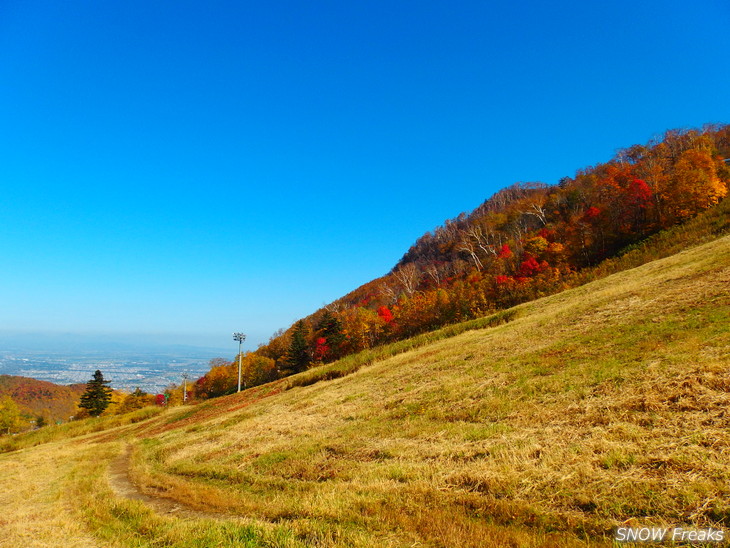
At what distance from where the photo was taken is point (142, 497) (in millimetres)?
10922

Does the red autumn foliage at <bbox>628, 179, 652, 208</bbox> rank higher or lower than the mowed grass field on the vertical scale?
higher

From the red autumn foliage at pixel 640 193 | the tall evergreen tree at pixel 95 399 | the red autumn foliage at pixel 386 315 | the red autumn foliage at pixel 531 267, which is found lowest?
the tall evergreen tree at pixel 95 399

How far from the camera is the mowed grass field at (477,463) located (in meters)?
5.59

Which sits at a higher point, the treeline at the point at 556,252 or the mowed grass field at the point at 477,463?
the treeline at the point at 556,252

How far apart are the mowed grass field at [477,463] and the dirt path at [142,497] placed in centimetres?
18

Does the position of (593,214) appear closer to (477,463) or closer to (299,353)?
(299,353)

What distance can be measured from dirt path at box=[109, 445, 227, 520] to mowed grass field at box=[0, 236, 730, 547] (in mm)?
175

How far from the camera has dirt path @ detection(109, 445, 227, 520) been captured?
27.4ft

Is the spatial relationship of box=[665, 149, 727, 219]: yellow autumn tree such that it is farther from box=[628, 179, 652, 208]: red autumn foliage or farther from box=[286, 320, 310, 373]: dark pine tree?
box=[286, 320, 310, 373]: dark pine tree

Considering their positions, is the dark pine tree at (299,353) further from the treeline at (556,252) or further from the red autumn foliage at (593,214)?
the red autumn foliage at (593,214)

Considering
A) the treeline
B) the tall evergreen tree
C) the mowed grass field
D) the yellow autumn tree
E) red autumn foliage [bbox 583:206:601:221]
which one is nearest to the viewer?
the mowed grass field

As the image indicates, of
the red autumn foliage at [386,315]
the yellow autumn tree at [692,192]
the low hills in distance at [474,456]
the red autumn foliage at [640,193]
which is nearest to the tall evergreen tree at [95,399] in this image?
the red autumn foliage at [386,315]

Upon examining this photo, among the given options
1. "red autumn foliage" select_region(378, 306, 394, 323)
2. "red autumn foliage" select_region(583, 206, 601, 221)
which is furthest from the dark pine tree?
"red autumn foliage" select_region(583, 206, 601, 221)

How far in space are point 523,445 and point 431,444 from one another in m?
2.55
